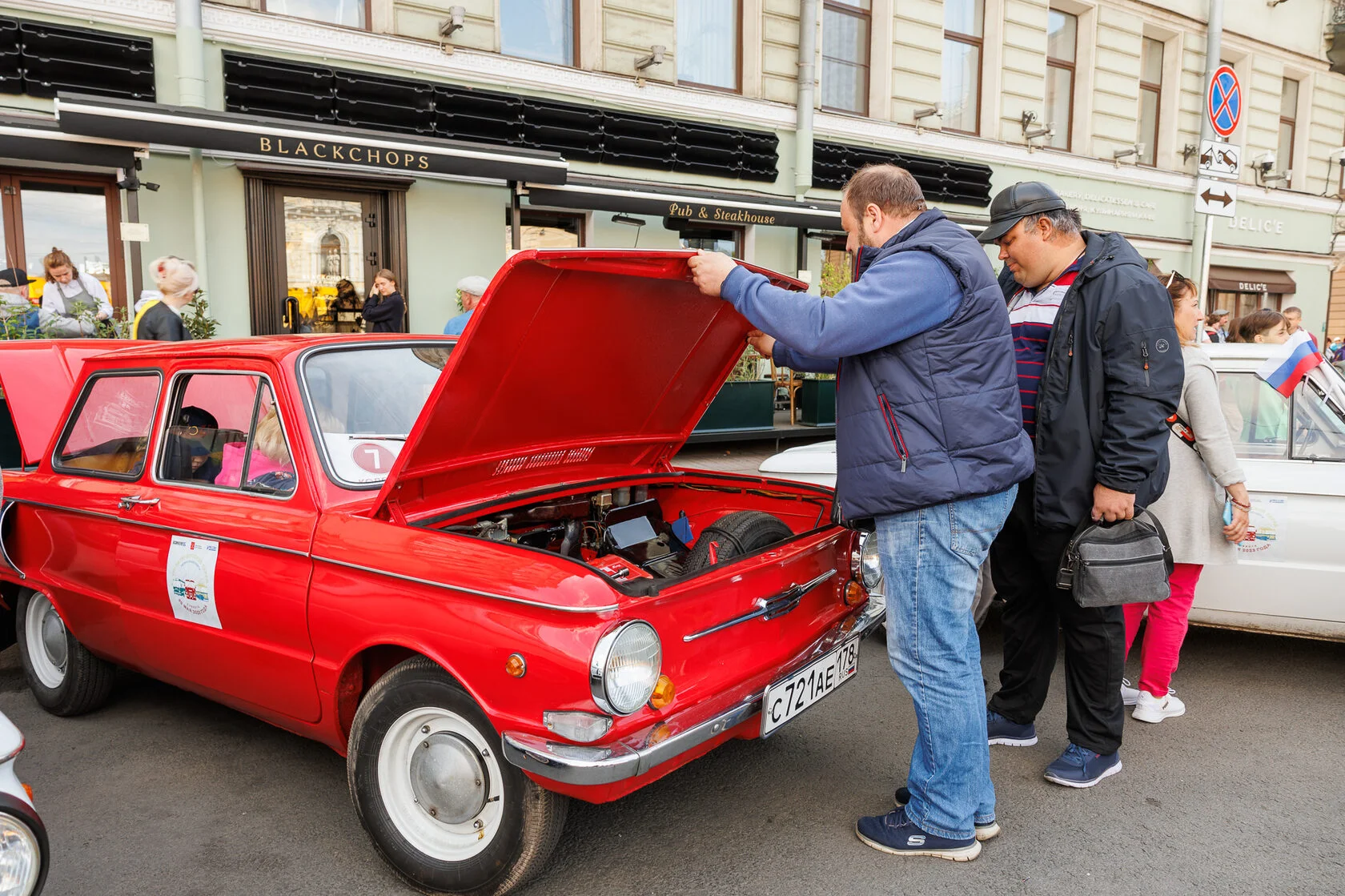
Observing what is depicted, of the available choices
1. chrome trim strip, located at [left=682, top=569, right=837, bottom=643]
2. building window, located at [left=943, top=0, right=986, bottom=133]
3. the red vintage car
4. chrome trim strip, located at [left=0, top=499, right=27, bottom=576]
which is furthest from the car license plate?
building window, located at [left=943, top=0, right=986, bottom=133]

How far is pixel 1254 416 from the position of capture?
4.27 m

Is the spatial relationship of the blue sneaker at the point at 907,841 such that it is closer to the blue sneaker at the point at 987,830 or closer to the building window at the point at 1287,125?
the blue sneaker at the point at 987,830

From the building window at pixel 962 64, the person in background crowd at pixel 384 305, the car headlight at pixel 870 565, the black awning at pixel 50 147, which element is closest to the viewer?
the car headlight at pixel 870 565

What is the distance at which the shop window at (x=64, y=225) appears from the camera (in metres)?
9.29

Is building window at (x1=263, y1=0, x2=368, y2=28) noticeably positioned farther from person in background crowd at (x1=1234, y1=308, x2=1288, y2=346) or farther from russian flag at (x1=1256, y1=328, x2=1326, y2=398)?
russian flag at (x1=1256, y1=328, x2=1326, y2=398)

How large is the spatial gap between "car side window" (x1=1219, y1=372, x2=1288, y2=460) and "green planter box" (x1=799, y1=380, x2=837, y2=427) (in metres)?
7.34

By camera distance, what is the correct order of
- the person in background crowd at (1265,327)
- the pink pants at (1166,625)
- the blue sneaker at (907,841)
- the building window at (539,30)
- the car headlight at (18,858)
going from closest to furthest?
1. the car headlight at (18,858)
2. the blue sneaker at (907,841)
3. the pink pants at (1166,625)
4. the person in background crowd at (1265,327)
5. the building window at (539,30)

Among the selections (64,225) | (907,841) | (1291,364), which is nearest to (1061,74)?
(1291,364)

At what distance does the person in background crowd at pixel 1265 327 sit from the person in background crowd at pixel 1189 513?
7.87ft

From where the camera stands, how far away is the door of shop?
10.3 meters

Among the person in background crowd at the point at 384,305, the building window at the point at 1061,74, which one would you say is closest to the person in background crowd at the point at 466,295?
the person in background crowd at the point at 384,305

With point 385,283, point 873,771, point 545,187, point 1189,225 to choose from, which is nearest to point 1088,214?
point 1189,225

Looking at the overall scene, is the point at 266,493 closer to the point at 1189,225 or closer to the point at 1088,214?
the point at 1088,214

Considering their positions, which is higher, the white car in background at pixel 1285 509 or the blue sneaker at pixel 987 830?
the white car in background at pixel 1285 509
